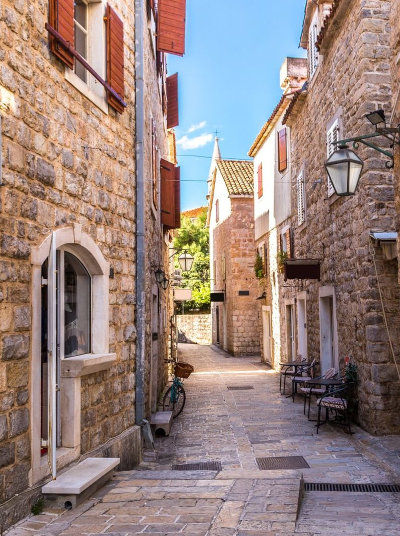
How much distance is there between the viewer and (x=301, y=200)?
518 inches

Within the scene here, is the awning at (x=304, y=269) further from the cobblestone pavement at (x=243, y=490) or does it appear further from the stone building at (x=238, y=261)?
the stone building at (x=238, y=261)

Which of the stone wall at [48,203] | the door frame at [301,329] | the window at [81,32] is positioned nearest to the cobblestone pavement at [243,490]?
the stone wall at [48,203]

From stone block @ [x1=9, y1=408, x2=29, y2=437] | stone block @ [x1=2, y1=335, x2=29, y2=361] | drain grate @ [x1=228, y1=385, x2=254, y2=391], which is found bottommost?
drain grate @ [x1=228, y1=385, x2=254, y2=391]

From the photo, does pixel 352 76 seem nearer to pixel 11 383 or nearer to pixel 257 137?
pixel 11 383

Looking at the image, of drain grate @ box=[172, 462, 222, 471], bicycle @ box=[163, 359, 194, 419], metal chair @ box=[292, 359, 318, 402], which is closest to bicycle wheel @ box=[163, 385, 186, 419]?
bicycle @ box=[163, 359, 194, 419]

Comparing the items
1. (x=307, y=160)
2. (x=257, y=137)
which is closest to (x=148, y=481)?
(x=307, y=160)

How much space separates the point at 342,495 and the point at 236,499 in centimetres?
132

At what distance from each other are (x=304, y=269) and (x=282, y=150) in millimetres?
5475

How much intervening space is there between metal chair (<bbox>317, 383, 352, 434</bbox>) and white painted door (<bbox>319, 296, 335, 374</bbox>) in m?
2.02

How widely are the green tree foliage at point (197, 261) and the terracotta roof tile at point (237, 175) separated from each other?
9.27m

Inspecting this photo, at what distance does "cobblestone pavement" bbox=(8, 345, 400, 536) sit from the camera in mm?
4000

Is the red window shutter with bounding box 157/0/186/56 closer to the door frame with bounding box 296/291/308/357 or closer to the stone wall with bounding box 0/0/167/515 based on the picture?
the stone wall with bounding box 0/0/167/515

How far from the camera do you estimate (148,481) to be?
5359mm

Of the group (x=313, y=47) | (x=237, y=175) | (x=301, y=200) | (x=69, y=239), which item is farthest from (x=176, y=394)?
(x=237, y=175)
